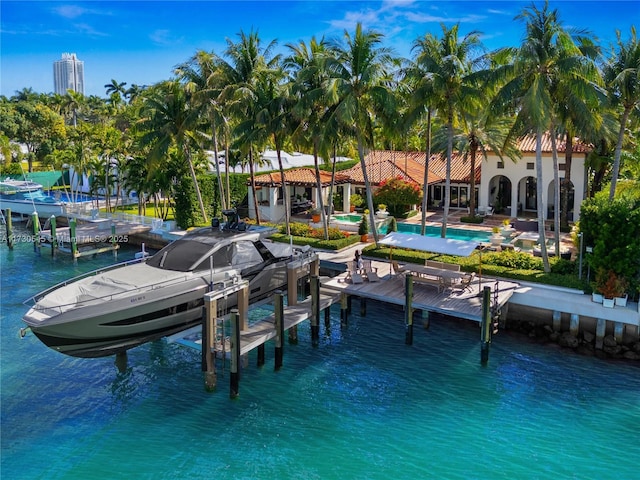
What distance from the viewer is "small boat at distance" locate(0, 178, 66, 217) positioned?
155 ft

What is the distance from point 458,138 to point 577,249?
1555cm

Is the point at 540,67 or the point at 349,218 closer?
the point at 540,67

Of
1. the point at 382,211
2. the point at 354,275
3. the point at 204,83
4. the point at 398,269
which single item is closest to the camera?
the point at 354,275

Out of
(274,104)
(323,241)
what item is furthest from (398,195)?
(274,104)

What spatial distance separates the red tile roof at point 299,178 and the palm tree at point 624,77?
20.0m

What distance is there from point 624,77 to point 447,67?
24.1 ft

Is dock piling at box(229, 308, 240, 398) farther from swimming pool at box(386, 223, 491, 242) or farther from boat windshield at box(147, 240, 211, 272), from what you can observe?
swimming pool at box(386, 223, 491, 242)

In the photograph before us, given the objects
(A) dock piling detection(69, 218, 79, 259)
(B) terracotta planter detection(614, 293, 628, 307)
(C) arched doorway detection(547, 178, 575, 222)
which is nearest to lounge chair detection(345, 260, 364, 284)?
(B) terracotta planter detection(614, 293, 628, 307)

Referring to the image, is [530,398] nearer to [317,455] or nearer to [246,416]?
[317,455]

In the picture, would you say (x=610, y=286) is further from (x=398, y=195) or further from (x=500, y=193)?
(x=500, y=193)

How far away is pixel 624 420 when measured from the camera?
16.8 metres

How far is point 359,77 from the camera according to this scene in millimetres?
27016

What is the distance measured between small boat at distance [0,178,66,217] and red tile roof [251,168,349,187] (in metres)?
17.8

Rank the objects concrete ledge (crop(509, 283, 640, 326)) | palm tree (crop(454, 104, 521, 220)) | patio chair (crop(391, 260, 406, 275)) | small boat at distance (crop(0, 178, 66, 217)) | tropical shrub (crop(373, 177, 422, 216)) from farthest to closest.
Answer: small boat at distance (crop(0, 178, 66, 217)) < tropical shrub (crop(373, 177, 422, 216)) < palm tree (crop(454, 104, 521, 220)) < patio chair (crop(391, 260, 406, 275)) < concrete ledge (crop(509, 283, 640, 326))
